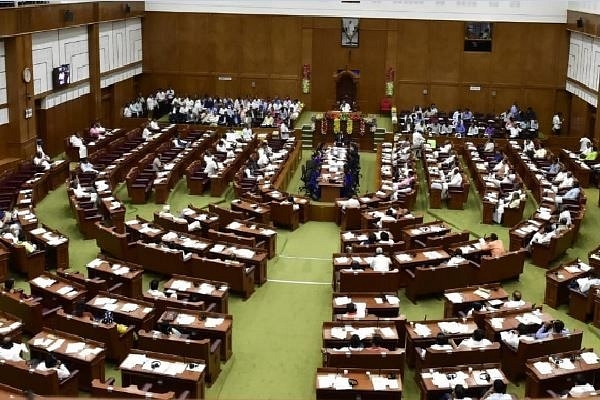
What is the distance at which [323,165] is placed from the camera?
24.0 m

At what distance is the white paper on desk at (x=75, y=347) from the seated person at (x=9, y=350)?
692 millimetres

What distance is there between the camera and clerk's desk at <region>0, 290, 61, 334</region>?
12.6m

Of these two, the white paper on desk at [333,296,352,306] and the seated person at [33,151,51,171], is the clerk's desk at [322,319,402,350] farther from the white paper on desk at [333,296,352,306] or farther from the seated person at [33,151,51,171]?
the seated person at [33,151,51,171]

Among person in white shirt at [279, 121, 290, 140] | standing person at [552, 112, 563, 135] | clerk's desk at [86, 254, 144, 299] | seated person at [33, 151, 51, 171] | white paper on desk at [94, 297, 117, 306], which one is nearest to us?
white paper on desk at [94, 297, 117, 306]

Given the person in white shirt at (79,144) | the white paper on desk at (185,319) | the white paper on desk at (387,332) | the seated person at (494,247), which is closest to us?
the white paper on desk at (387,332)

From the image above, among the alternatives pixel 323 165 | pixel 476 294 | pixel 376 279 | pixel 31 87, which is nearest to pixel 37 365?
pixel 376 279

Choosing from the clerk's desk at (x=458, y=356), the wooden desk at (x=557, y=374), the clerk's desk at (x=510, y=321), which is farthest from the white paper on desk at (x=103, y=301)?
the wooden desk at (x=557, y=374)

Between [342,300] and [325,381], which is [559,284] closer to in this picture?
[342,300]

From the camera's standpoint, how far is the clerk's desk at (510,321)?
12117 mm

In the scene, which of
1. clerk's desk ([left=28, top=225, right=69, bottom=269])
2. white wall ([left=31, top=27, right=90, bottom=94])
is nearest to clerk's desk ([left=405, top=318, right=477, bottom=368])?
clerk's desk ([left=28, top=225, right=69, bottom=269])

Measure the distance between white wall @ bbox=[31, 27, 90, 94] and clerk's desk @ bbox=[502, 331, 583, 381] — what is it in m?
19.6

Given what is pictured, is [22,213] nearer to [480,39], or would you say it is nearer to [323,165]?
[323,165]

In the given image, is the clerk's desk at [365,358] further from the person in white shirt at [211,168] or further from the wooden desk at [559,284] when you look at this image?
the person in white shirt at [211,168]

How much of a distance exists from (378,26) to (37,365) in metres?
27.5
